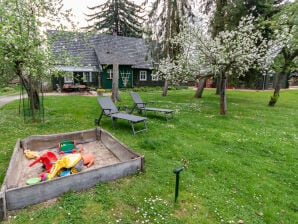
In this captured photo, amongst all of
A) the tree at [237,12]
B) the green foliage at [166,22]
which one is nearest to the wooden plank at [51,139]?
the tree at [237,12]

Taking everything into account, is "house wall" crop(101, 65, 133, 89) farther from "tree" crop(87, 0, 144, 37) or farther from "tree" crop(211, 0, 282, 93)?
"tree" crop(211, 0, 282, 93)

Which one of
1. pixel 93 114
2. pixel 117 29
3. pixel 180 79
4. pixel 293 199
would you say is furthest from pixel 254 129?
pixel 117 29

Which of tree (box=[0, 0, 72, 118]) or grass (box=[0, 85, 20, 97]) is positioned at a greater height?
tree (box=[0, 0, 72, 118])

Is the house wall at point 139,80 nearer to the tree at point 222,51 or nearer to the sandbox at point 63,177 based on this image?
the tree at point 222,51

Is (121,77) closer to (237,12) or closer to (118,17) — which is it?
(237,12)

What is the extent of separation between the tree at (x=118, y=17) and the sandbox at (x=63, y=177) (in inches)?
1021

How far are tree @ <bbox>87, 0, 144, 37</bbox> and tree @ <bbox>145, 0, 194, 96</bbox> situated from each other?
1688 cm

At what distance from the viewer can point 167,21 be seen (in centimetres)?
1193

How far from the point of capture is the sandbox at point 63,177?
2.57 meters

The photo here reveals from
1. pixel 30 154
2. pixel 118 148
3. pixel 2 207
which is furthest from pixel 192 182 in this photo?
pixel 30 154

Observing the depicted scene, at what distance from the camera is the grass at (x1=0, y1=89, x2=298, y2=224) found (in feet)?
8.50

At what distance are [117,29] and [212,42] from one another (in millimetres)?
23822

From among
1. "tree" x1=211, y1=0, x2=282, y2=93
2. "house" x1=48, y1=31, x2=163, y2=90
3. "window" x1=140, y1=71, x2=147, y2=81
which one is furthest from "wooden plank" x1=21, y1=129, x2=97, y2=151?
"window" x1=140, y1=71, x2=147, y2=81

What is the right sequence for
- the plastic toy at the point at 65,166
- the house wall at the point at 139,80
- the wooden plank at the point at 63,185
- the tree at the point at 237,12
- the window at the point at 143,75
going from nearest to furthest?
the wooden plank at the point at 63,185 → the plastic toy at the point at 65,166 → the tree at the point at 237,12 → the house wall at the point at 139,80 → the window at the point at 143,75
